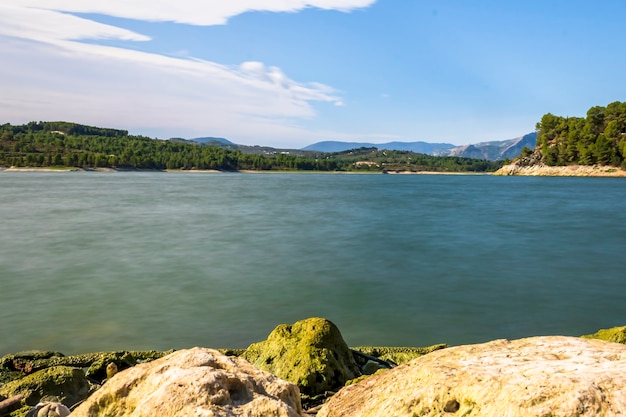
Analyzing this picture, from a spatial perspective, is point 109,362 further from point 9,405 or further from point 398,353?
point 398,353

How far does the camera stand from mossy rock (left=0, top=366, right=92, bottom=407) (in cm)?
790

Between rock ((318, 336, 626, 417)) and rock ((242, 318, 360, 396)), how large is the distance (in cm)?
346

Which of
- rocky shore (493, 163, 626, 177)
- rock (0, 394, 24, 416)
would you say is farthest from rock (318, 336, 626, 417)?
rocky shore (493, 163, 626, 177)

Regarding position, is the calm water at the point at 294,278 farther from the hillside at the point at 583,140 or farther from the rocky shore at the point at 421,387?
the hillside at the point at 583,140

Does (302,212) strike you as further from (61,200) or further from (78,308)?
(78,308)


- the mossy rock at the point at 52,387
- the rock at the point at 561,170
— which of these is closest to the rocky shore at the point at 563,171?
the rock at the point at 561,170

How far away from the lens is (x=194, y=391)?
12.3ft

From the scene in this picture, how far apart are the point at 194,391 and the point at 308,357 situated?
211 inches

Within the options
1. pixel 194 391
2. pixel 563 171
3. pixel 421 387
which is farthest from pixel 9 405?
pixel 563 171

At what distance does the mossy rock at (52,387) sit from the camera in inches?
311

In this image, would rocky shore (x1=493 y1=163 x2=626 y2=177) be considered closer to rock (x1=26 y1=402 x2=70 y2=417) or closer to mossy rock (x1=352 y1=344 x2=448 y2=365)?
mossy rock (x1=352 y1=344 x2=448 y2=365)

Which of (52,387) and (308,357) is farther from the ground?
(308,357)

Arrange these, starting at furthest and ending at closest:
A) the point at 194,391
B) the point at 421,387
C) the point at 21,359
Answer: the point at 21,359 → the point at 421,387 → the point at 194,391

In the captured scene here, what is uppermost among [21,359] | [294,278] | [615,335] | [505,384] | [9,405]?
[505,384]
